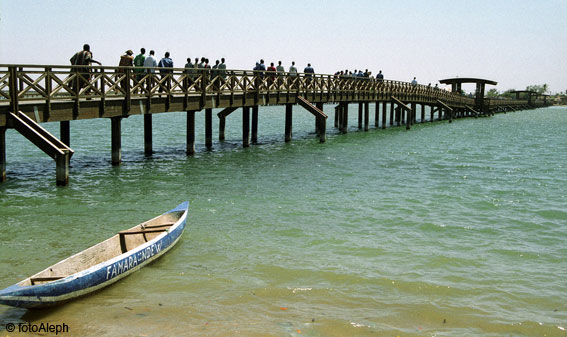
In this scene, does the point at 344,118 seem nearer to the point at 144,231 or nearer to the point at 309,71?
the point at 309,71

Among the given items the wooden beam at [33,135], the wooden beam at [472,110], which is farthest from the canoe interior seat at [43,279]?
the wooden beam at [472,110]

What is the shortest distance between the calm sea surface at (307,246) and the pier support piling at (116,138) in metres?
0.53

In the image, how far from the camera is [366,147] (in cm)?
3247

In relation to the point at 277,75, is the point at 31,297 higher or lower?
lower

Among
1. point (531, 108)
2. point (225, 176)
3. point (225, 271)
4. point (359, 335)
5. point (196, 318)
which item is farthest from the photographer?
point (531, 108)

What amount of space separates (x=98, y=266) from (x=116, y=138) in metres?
13.6

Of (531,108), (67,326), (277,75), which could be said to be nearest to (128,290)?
(67,326)

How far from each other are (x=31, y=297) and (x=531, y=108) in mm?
138748

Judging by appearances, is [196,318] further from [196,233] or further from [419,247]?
[419,247]

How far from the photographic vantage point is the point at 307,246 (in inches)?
472

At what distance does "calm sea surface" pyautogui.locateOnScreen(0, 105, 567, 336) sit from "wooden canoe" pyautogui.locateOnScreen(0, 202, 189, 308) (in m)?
0.22

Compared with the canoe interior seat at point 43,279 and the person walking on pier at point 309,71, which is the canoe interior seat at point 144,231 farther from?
the person walking on pier at point 309,71

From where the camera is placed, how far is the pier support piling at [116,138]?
824 inches

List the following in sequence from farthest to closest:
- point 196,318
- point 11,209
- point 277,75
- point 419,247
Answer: point 277,75
point 11,209
point 419,247
point 196,318
